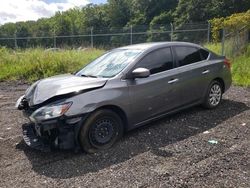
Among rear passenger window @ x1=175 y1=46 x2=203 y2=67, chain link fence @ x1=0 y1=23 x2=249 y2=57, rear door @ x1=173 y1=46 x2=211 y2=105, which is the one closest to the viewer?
rear door @ x1=173 y1=46 x2=211 y2=105

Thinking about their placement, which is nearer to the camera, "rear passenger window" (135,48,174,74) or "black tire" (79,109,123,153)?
"black tire" (79,109,123,153)

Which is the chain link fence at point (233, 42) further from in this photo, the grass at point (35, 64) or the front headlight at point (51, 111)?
the front headlight at point (51, 111)

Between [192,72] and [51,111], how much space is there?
10.1 feet

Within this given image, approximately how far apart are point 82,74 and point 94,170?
7.36 feet

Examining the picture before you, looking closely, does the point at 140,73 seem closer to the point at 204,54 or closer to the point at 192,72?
the point at 192,72

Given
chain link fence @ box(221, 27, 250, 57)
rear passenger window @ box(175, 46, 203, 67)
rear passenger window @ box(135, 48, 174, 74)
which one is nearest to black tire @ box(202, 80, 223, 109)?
rear passenger window @ box(175, 46, 203, 67)

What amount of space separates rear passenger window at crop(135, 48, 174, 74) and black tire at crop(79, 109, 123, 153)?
112 cm

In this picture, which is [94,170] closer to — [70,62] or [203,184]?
[203,184]

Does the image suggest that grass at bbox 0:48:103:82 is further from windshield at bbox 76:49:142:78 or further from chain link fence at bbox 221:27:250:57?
windshield at bbox 76:49:142:78

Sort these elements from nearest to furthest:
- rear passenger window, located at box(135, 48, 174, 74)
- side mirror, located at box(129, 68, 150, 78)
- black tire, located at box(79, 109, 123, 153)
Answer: black tire, located at box(79, 109, 123, 153) < side mirror, located at box(129, 68, 150, 78) < rear passenger window, located at box(135, 48, 174, 74)

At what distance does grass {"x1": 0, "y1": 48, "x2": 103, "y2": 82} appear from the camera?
44.9 feet

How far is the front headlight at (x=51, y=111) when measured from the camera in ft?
17.2

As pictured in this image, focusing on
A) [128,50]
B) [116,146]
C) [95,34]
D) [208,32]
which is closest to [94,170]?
[116,146]

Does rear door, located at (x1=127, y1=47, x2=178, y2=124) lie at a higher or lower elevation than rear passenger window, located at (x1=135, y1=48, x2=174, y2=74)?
lower
